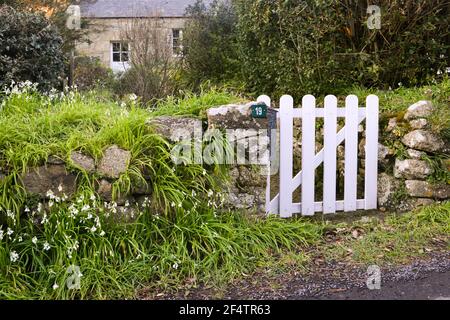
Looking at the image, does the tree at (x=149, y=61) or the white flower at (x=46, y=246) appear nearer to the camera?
the white flower at (x=46, y=246)

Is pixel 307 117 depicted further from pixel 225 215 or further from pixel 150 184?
pixel 150 184

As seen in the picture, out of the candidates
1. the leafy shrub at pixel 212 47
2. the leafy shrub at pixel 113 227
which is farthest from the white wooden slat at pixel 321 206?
the leafy shrub at pixel 212 47

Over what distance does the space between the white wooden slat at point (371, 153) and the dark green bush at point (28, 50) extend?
3.80 metres

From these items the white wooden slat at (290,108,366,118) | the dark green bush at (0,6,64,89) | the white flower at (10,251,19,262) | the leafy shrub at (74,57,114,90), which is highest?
the leafy shrub at (74,57,114,90)

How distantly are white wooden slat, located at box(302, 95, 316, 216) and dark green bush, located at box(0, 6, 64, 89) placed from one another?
3356mm

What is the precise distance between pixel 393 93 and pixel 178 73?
476 cm

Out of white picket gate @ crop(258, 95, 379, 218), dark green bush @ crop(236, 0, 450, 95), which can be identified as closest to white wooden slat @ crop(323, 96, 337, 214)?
white picket gate @ crop(258, 95, 379, 218)

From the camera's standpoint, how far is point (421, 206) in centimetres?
487

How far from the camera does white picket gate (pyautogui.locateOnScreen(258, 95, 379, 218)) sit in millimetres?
4707

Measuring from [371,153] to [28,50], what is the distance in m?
4.11

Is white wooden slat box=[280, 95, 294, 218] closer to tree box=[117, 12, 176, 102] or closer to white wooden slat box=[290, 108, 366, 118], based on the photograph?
white wooden slat box=[290, 108, 366, 118]

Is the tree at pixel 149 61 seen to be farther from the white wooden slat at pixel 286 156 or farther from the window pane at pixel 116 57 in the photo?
the window pane at pixel 116 57

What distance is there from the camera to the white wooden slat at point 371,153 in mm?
5023
